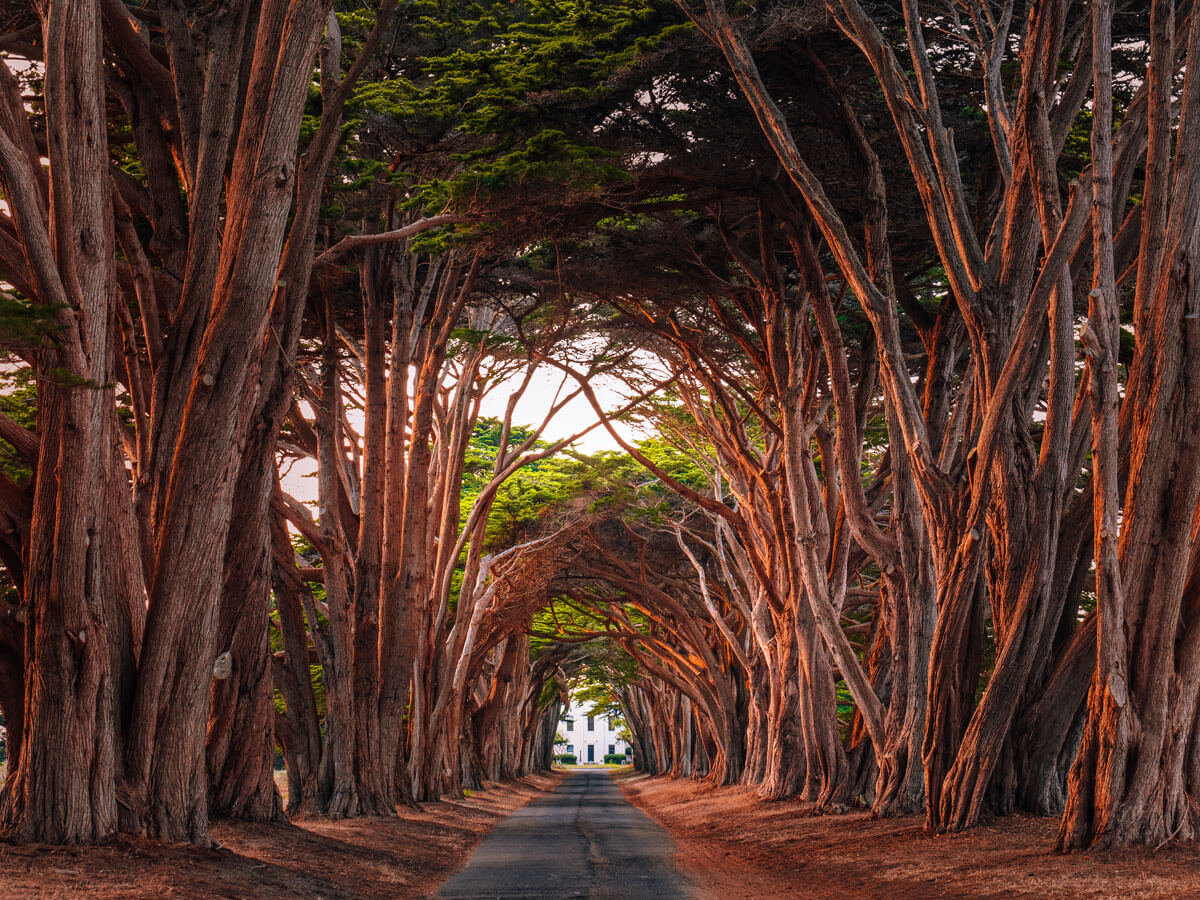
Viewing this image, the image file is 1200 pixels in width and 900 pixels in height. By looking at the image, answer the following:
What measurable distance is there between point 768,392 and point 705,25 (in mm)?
7532

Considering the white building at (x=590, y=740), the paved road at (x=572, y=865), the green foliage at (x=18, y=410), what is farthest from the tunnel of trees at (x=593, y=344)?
the white building at (x=590, y=740)

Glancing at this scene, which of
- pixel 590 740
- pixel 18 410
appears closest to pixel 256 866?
pixel 18 410

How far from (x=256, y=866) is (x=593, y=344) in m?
11.6

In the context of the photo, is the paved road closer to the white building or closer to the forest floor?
the forest floor

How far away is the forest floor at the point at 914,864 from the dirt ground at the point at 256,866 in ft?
8.51

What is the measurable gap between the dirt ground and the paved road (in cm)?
38

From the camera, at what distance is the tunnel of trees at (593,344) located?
7980 mm

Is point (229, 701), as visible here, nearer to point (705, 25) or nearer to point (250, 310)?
point (250, 310)

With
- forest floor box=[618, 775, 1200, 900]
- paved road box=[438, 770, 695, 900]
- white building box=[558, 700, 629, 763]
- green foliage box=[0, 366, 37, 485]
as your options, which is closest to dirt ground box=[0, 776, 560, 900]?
paved road box=[438, 770, 695, 900]

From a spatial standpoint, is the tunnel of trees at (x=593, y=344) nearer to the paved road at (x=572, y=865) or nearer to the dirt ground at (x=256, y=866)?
the dirt ground at (x=256, y=866)

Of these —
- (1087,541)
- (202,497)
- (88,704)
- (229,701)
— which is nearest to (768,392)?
(1087,541)

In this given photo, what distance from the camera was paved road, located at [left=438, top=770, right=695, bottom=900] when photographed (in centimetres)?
856

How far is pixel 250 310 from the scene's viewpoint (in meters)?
8.60

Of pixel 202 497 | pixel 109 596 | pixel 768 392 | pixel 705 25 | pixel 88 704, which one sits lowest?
pixel 88 704
